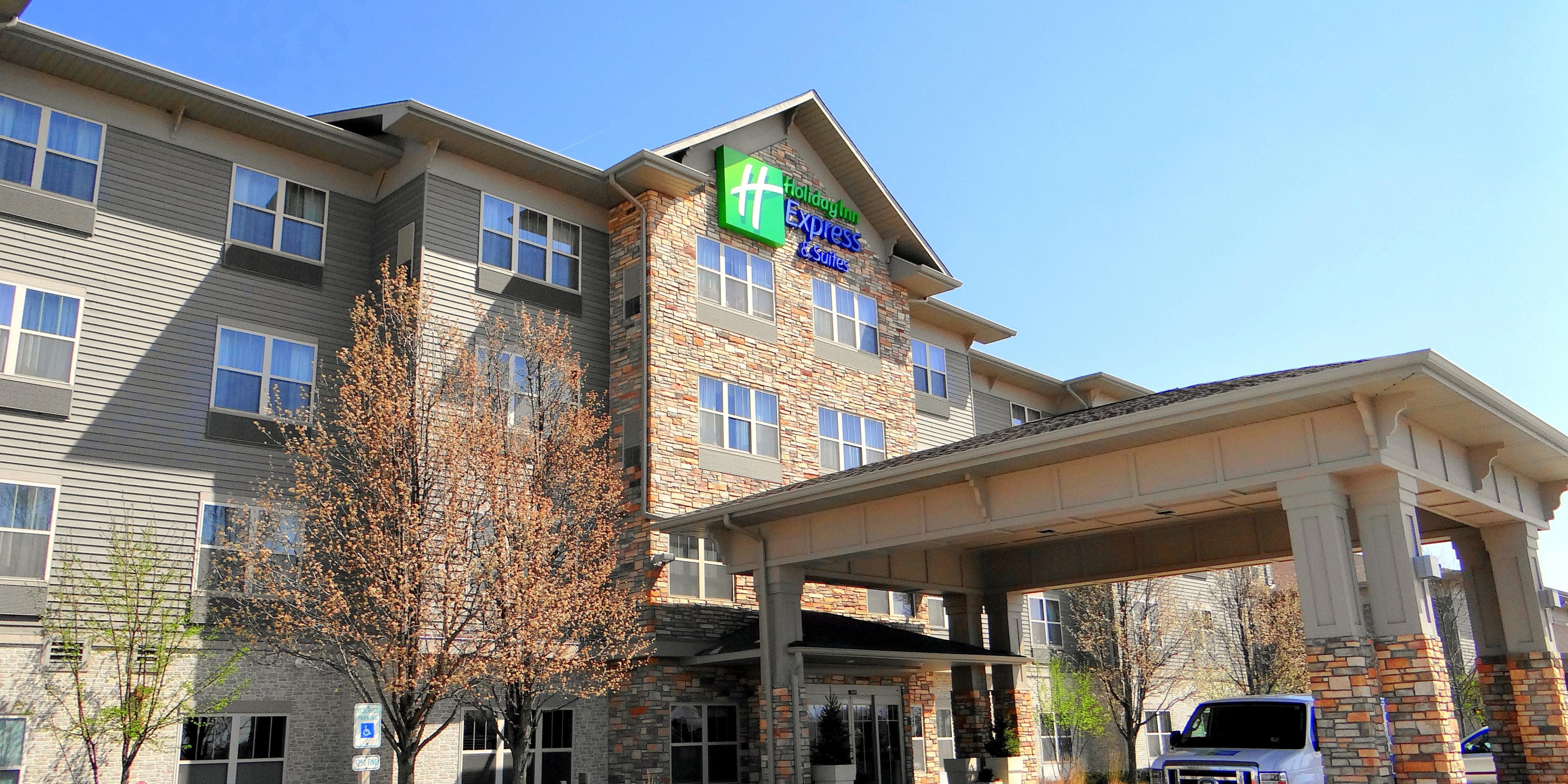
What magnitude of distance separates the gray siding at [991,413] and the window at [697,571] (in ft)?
47.5

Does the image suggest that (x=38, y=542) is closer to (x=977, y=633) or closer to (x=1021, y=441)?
(x=1021, y=441)

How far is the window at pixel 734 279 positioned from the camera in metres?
27.1

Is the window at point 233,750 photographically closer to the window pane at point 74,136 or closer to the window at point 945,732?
the window pane at point 74,136

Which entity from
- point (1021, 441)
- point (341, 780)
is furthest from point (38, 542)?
point (1021, 441)

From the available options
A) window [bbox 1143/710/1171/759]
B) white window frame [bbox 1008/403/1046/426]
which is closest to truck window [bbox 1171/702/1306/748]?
white window frame [bbox 1008/403/1046/426]

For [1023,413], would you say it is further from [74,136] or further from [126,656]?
[74,136]

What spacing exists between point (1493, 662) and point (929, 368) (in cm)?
1820

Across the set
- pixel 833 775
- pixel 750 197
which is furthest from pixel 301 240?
pixel 833 775

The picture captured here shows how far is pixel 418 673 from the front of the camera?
1675 centimetres

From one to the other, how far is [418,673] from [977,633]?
45.1ft

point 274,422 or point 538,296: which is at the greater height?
point 538,296

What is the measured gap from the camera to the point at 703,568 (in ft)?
82.8

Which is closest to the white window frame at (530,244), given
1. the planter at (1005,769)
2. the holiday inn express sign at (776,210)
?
the holiday inn express sign at (776,210)

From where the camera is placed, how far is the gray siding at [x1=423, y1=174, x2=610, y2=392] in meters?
23.6
